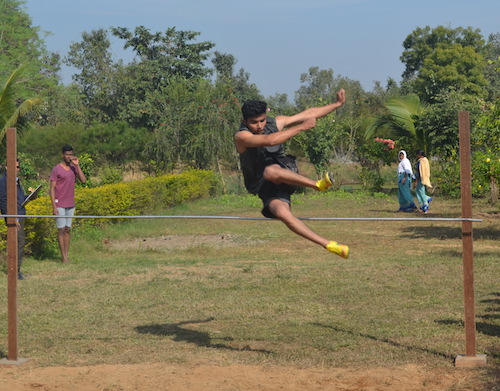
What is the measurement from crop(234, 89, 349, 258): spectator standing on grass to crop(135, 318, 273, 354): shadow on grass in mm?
1320

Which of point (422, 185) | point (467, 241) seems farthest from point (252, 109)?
point (422, 185)

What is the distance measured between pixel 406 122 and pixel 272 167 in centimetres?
2064

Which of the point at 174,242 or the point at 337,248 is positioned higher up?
the point at 337,248

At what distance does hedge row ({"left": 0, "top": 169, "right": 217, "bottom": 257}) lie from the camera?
13.1 metres

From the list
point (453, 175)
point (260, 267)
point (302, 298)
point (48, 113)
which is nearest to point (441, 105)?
point (453, 175)

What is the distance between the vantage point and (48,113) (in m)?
45.1

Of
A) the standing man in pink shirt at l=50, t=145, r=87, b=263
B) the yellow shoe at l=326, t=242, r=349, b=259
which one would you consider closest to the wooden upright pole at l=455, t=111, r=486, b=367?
the yellow shoe at l=326, t=242, r=349, b=259

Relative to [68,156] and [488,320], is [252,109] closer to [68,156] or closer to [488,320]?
[488,320]

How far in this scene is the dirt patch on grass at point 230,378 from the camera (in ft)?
20.2

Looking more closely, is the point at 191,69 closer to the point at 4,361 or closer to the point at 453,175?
the point at 453,175

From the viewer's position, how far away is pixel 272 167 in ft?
22.0

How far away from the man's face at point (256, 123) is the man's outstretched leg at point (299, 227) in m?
0.63

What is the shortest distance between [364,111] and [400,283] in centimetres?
3611

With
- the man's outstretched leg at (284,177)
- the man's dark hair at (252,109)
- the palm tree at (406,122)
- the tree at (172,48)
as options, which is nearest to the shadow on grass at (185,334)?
the man's outstretched leg at (284,177)
